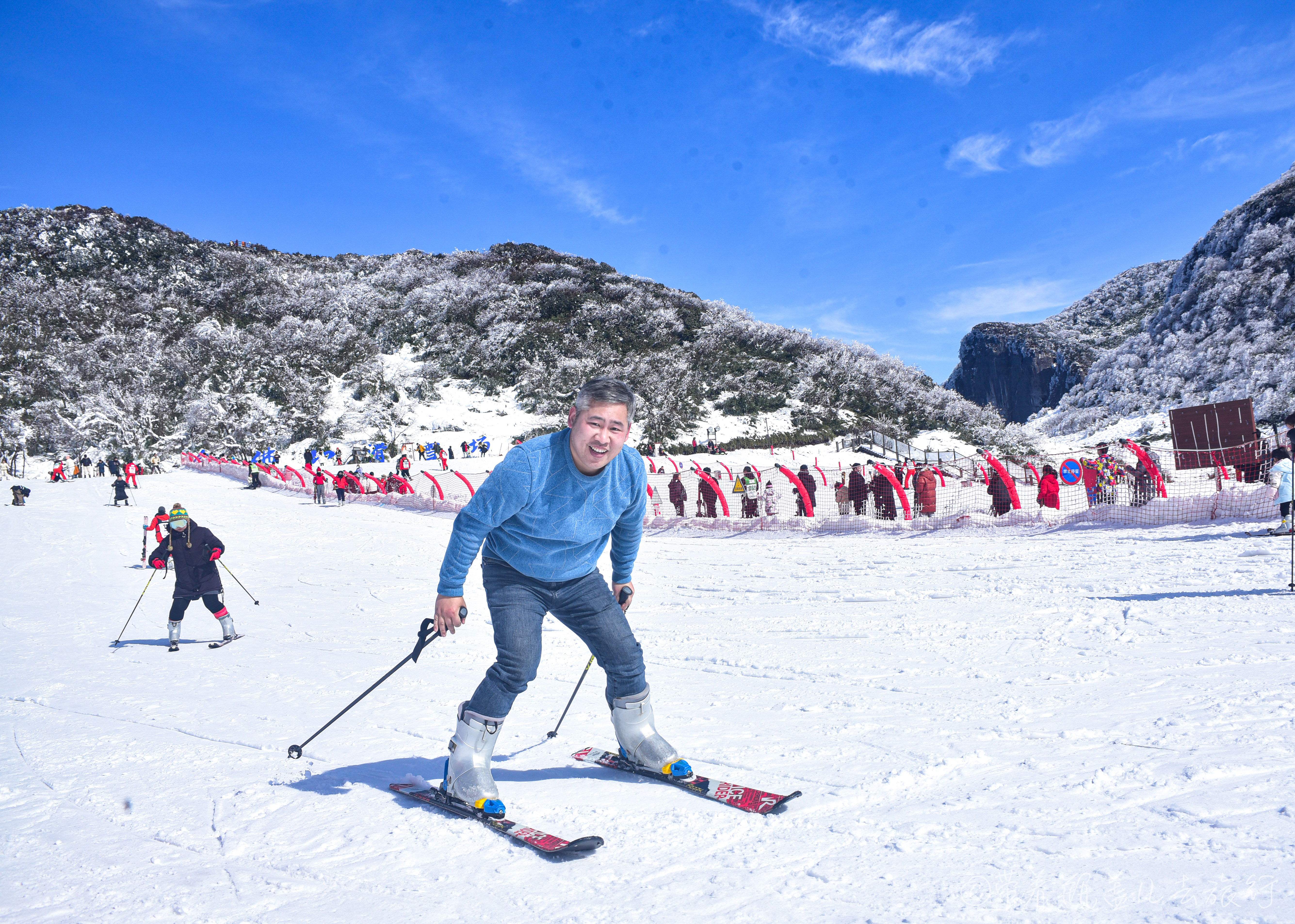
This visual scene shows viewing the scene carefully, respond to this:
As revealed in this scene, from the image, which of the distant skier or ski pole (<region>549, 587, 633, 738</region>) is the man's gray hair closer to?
ski pole (<region>549, 587, 633, 738</region>)

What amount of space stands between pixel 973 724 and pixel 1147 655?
6.44 ft

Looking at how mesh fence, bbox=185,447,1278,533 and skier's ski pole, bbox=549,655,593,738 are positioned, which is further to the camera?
mesh fence, bbox=185,447,1278,533

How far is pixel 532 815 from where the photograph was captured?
291cm

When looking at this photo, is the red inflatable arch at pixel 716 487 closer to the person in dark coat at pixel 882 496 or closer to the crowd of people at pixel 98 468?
the person in dark coat at pixel 882 496

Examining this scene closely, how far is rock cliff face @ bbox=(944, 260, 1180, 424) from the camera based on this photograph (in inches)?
4193

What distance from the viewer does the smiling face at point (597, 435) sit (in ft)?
9.12

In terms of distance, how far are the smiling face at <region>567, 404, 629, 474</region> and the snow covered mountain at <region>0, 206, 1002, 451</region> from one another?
131 feet

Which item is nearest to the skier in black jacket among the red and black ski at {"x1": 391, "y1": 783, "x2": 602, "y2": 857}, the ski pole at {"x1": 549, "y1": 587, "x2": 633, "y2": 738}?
the ski pole at {"x1": 549, "y1": 587, "x2": 633, "y2": 738}

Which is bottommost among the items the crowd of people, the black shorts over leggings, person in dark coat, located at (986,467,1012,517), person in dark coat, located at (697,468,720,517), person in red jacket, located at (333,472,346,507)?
the black shorts over leggings

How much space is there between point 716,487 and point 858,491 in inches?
133

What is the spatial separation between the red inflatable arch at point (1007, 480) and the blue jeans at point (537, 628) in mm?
11927

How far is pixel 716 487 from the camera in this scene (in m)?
17.3

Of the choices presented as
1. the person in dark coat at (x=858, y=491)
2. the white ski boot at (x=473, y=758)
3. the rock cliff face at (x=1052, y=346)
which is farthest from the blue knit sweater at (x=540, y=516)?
the rock cliff face at (x=1052, y=346)

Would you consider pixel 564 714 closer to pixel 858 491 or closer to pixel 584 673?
pixel 584 673
